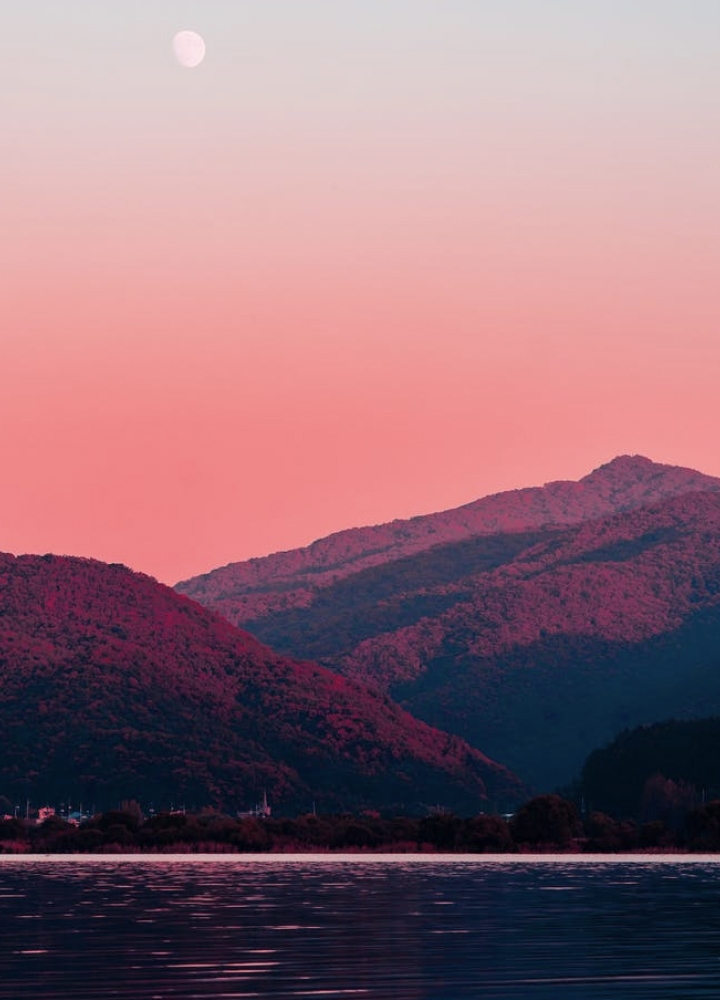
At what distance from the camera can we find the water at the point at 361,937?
49.3 m

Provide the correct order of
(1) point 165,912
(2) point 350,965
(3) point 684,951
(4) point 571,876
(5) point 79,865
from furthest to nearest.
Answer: (5) point 79,865 < (4) point 571,876 < (1) point 165,912 < (3) point 684,951 < (2) point 350,965

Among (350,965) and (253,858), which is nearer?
(350,965)

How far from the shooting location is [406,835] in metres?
192

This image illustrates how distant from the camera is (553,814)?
604 ft

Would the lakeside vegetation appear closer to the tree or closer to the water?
the tree

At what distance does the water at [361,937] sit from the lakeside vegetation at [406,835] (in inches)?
2428

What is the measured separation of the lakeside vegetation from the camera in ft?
600

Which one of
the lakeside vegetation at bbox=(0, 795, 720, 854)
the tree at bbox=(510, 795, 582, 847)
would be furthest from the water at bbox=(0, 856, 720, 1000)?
the tree at bbox=(510, 795, 582, 847)

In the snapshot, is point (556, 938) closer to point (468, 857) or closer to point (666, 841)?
point (468, 857)

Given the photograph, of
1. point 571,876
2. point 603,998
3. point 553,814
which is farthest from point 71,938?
point 553,814

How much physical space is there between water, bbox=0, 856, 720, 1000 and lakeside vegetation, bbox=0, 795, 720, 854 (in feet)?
202

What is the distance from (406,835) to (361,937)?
127 metres

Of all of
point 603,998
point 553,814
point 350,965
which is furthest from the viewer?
point 553,814

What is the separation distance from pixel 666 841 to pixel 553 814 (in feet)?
36.7
